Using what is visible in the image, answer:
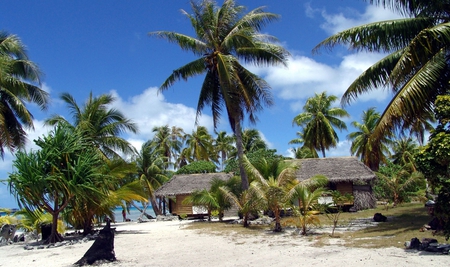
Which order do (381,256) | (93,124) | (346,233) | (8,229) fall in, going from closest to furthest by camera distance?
(381,256) < (346,233) < (8,229) < (93,124)

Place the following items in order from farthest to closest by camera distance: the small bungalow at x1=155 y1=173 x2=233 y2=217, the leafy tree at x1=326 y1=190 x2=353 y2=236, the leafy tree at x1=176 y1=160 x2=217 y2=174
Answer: the leafy tree at x1=176 y1=160 x2=217 y2=174 < the small bungalow at x1=155 y1=173 x2=233 y2=217 < the leafy tree at x1=326 y1=190 x2=353 y2=236

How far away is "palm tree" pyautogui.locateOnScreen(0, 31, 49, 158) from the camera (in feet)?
54.7

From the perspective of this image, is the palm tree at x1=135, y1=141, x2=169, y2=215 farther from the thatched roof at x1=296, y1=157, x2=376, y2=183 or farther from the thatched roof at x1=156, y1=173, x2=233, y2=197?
the thatched roof at x1=296, y1=157, x2=376, y2=183

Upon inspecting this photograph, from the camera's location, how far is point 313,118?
33.8m

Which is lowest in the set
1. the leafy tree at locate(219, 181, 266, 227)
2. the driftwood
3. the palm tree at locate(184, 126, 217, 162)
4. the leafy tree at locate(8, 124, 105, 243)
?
the driftwood

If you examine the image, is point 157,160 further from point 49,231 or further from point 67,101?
point 49,231

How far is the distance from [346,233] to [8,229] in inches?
531

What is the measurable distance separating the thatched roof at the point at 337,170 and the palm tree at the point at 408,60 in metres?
11.0

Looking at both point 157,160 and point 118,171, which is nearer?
point 118,171

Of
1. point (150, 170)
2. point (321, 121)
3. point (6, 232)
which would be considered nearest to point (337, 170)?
point (321, 121)

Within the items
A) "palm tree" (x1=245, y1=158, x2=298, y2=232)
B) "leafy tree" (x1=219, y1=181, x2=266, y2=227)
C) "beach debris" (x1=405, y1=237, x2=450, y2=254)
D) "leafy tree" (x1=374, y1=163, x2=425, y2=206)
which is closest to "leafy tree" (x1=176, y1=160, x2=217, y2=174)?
"leafy tree" (x1=219, y1=181, x2=266, y2=227)

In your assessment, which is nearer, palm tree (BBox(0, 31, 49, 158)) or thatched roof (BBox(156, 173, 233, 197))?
palm tree (BBox(0, 31, 49, 158))

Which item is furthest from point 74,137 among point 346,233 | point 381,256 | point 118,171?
point 381,256

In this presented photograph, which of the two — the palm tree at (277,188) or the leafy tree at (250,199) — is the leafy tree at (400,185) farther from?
the leafy tree at (250,199)
